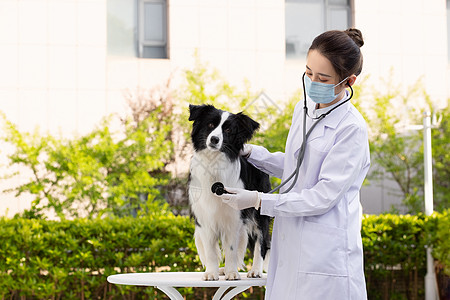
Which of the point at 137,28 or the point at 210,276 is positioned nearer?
the point at 210,276

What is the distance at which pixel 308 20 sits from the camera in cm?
1268

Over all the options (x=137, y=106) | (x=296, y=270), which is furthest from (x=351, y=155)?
(x=137, y=106)

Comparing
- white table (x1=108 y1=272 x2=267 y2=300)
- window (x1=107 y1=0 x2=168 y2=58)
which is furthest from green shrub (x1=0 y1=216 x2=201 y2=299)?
window (x1=107 y1=0 x2=168 y2=58)

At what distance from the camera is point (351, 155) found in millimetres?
2424

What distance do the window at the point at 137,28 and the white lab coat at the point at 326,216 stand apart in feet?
32.1

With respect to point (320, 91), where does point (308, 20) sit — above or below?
above

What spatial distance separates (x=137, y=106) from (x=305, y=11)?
4.09m

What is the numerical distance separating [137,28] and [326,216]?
1014cm

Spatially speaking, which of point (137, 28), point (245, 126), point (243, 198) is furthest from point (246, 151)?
point (137, 28)

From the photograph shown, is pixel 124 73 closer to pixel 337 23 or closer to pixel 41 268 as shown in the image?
pixel 337 23

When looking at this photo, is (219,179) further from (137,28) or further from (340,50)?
(137,28)

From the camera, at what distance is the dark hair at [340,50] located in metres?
2.43

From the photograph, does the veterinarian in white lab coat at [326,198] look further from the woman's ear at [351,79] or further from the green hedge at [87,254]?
the green hedge at [87,254]

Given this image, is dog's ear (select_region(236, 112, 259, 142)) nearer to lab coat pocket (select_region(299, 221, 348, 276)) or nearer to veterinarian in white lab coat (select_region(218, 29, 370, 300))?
veterinarian in white lab coat (select_region(218, 29, 370, 300))
